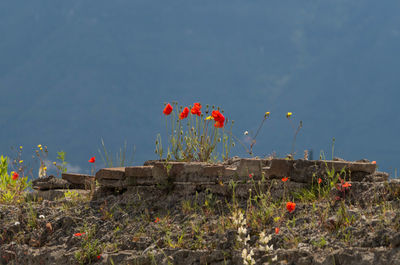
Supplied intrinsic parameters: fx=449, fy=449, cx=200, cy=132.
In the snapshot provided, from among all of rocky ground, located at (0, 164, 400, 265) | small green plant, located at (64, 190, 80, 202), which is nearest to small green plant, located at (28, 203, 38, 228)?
rocky ground, located at (0, 164, 400, 265)

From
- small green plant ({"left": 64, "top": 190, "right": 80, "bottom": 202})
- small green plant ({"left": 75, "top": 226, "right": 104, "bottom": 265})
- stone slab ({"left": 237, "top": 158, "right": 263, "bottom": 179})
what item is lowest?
small green plant ({"left": 75, "top": 226, "right": 104, "bottom": 265})

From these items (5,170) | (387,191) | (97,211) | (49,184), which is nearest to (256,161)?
(387,191)

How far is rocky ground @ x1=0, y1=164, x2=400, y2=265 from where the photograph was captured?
A: 12.0ft

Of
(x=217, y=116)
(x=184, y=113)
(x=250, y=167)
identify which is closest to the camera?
(x=250, y=167)

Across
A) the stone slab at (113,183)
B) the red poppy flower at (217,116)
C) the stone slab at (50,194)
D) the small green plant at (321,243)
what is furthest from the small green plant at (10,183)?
the small green plant at (321,243)

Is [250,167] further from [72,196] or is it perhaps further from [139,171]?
[72,196]

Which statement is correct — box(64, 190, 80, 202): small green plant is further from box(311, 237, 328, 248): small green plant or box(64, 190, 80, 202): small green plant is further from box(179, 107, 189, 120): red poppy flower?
box(311, 237, 328, 248): small green plant

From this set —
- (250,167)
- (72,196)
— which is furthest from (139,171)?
(250,167)

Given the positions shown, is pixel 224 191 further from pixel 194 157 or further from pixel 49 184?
pixel 49 184

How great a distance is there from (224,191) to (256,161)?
19.5 inches

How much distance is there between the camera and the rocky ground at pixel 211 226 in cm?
364

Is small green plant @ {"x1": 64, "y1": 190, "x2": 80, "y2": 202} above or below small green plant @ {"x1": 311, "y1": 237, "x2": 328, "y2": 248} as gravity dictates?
above

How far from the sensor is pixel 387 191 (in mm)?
4332

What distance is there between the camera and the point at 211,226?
14.6 feet
